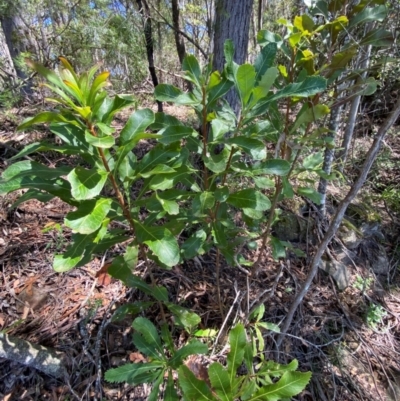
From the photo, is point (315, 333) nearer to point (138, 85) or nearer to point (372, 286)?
point (372, 286)

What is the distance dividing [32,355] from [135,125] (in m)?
1.34

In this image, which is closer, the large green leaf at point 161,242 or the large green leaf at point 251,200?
the large green leaf at point 161,242

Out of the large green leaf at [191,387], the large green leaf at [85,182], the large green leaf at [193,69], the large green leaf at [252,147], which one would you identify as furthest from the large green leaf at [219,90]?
the large green leaf at [191,387]

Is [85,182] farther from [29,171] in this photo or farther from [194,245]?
[194,245]

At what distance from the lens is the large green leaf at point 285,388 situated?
34.3 inches

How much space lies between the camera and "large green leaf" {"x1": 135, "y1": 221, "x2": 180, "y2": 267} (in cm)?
97

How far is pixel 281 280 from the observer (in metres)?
2.12

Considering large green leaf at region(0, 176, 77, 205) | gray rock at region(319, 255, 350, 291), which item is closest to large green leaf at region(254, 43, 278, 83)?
large green leaf at region(0, 176, 77, 205)

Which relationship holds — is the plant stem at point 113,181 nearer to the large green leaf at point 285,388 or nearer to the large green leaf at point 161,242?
the large green leaf at point 161,242

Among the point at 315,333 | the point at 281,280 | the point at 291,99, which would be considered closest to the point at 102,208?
the point at 291,99

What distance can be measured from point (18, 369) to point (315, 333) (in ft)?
6.03

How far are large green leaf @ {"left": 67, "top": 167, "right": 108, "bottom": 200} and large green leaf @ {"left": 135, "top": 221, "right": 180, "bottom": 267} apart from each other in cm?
27

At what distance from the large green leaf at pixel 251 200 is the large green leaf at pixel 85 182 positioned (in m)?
0.54

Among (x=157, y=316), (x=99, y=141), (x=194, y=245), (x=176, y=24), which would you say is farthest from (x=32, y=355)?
(x=176, y=24)
